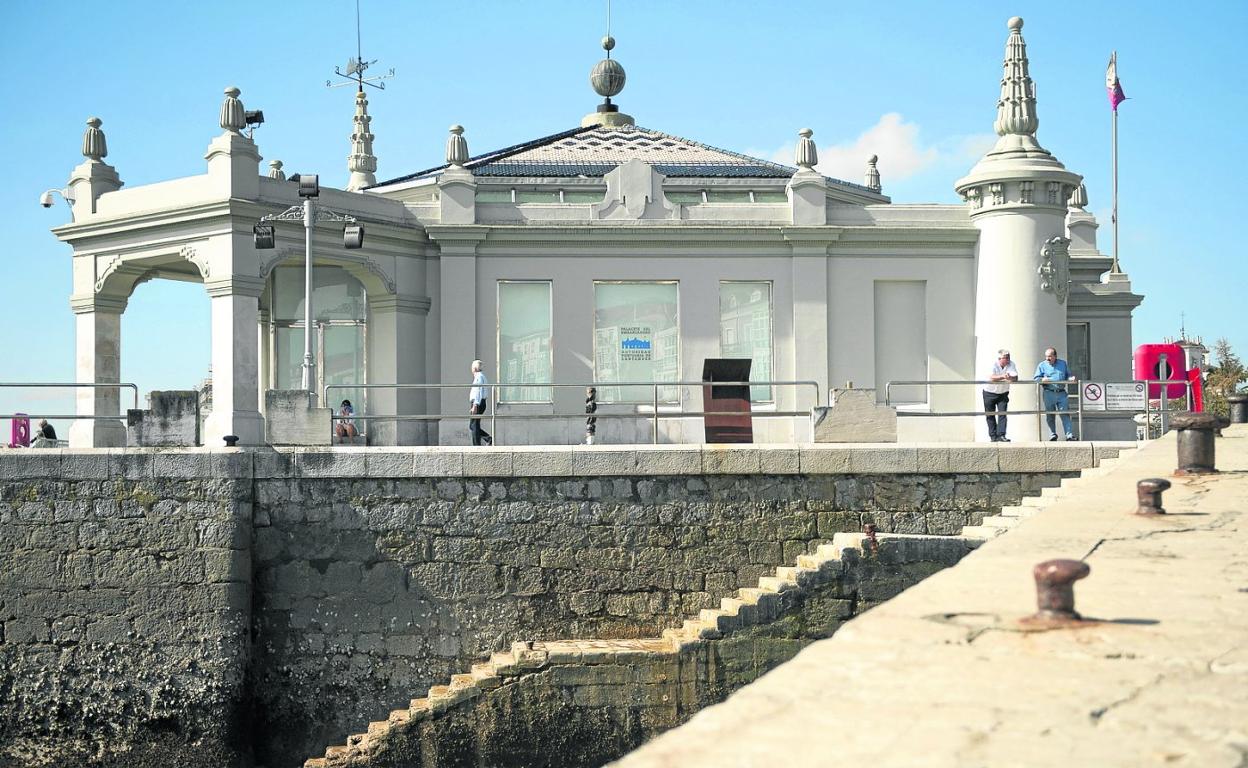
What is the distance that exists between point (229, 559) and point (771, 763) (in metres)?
11.9

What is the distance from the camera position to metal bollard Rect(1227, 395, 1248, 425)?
15455mm

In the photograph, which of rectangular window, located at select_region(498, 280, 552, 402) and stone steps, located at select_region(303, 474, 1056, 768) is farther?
→ rectangular window, located at select_region(498, 280, 552, 402)

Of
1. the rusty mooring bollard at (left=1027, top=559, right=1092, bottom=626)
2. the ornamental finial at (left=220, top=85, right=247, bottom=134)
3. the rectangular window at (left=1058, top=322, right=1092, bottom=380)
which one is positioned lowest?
the rusty mooring bollard at (left=1027, top=559, right=1092, bottom=626)

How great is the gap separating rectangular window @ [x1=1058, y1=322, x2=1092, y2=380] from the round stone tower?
5.78 ft

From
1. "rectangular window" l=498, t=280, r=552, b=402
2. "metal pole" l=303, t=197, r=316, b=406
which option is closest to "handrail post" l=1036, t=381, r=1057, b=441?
"rectangular window" l=498, t=280, r=552, b=402

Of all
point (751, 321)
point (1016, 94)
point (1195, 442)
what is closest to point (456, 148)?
point (751, 321)

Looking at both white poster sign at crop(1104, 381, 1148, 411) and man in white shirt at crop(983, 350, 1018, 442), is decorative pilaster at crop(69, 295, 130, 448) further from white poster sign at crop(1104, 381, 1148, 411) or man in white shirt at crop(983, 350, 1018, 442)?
white poster sign at crop(1104, 381, 1148, 411)

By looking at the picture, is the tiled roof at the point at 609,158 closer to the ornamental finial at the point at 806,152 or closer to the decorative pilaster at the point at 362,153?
the ornamental finial at the point at 806,152

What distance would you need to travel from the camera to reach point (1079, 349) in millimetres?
23719

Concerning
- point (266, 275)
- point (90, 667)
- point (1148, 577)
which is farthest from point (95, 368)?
point (1148, 577)

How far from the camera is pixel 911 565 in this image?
1354 cm

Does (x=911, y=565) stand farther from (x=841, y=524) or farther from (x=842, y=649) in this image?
(x=842, y=649)

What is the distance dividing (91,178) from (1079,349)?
1629cm

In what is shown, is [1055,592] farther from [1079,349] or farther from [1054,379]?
[1079,349]
